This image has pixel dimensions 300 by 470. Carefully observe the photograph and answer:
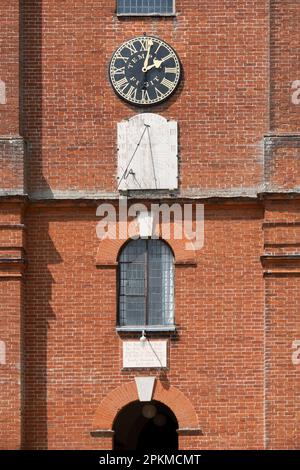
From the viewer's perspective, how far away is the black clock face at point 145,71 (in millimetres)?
30406

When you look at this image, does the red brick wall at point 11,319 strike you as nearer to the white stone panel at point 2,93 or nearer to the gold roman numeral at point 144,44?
the white stone panel at point 2,93

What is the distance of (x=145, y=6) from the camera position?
101ft

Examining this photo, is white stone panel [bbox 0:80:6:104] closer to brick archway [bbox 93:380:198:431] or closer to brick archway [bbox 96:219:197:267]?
brick archway [bbox 96:219:197:267]

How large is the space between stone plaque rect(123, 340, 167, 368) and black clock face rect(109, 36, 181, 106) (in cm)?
426

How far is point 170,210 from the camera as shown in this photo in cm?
3012

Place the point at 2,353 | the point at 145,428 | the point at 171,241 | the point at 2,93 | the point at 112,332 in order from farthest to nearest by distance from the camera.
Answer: the point at 145,428
the point at 2,93
the point at 171,241
the point at 112,332
the point at 2,353

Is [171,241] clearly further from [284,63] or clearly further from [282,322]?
[284,63]

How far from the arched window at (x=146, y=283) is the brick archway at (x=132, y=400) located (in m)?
1.18

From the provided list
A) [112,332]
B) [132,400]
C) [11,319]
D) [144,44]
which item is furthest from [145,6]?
[132,400]

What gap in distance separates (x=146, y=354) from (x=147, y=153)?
353 centimetres

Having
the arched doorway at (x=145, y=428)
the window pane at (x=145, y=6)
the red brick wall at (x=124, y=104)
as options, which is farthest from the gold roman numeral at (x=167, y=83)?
the arched doorway at (x=145, y=428)

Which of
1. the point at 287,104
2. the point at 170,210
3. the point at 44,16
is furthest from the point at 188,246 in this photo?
the point at 44,16

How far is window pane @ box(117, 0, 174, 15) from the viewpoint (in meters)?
30.8
